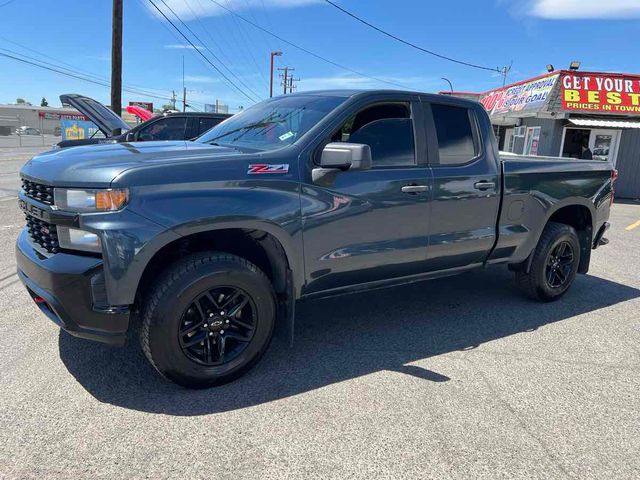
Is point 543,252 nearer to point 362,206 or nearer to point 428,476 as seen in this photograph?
point 362,206

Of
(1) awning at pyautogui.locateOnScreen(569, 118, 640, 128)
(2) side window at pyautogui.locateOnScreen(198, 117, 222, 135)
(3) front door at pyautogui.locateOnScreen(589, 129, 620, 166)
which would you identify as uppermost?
(1) awning at pyautogui.locateOnScreen(569, 118, 640, 128)

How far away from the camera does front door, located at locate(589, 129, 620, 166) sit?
1700cm

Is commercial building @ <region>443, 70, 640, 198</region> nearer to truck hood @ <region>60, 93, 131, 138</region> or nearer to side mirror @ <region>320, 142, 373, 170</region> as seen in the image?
truck hood @ <region>60, 93, 131, 138</region>

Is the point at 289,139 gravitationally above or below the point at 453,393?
above

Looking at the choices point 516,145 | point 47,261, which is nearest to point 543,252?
point 47,261

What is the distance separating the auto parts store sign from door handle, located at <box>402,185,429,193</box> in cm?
1389

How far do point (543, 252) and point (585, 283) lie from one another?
159 centimetres

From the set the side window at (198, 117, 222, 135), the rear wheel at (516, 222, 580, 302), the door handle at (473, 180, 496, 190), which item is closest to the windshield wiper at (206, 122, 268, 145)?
the door handle at (473, 180, 496, 190)

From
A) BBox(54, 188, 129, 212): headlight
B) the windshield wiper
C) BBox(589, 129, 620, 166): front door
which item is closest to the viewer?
BBox(54, 188, 129, 212): headlight

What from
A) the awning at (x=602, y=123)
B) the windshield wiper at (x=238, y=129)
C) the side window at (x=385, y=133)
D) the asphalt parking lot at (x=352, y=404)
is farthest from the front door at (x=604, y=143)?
the windshield wiper at (x=238, y=129)

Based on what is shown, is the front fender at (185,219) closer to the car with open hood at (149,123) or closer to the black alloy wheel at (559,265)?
the black alloy wheel at (559,265)

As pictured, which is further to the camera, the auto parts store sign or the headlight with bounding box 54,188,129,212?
the auto parts store sign

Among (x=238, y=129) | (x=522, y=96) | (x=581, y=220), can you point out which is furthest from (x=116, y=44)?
(x=581, y=220)

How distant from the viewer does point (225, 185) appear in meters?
3.06
